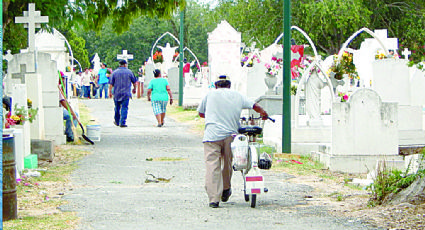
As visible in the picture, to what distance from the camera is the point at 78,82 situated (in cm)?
4344

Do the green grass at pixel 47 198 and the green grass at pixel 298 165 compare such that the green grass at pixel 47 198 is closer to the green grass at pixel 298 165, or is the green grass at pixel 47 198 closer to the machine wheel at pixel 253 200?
the machine wheel at pixel 253 200

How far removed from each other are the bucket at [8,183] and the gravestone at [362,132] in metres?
7.04

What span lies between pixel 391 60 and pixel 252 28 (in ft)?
74.2

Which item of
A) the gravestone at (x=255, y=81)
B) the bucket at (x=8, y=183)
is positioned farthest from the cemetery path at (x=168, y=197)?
the gravestone at (x=255, y=81)

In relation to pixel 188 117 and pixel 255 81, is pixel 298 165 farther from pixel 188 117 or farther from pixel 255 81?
pixel 188 117


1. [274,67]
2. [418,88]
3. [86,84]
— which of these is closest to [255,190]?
[274,67]

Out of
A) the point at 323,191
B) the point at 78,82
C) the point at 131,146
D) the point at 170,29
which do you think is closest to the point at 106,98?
the point at 78,82

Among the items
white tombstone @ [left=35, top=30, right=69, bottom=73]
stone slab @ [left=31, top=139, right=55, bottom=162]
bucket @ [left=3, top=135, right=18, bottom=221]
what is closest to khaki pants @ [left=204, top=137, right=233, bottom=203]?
bucket @ [left=3, top=135, right=18, bottom=221]

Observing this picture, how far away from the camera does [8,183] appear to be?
8.56 m

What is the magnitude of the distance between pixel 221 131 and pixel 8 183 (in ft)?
8.54

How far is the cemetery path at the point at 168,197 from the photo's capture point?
8.42 m

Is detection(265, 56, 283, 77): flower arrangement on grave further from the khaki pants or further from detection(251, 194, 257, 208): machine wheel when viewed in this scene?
detection(251, 194, 257, 208): machine wheel

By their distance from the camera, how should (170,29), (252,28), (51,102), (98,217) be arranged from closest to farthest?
1. (98,217)
2. (51,102)
3. (252,28)
4. (170,29)

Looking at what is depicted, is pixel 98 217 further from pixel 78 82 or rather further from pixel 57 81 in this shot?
pixel 78 82
